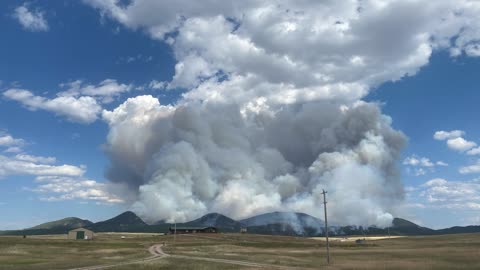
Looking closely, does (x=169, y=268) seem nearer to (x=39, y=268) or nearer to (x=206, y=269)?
(x=206, y=269)

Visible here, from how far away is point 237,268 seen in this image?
74.3 m

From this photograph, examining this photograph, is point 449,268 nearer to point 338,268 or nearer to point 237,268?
point 338,268

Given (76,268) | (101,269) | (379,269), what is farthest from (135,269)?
(379,269)

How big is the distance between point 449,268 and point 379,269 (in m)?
11.1

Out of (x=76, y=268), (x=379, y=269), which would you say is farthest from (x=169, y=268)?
(x=379, y=269)

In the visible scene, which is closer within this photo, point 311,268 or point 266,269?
point 266,269

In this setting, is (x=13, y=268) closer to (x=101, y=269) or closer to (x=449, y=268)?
(x=101, y=269)

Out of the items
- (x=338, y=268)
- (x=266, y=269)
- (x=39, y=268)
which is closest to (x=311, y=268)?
(x=338, y=268)

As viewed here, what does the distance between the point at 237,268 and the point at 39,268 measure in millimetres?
32680

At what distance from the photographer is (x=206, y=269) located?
71.1 meters

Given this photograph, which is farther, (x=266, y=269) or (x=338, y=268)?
(x=338, y=268)

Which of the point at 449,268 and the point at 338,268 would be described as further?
the point at 338,268

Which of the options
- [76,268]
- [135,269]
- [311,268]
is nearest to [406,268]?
[311,268]

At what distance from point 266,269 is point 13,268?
4086 cm
